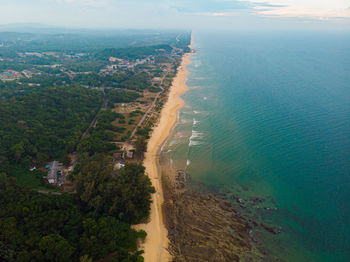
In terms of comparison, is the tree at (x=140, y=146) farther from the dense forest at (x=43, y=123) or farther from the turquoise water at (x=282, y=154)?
the dense forest at (x=43, y=123)

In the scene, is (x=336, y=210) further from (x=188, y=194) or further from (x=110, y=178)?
(x=110, y=178)

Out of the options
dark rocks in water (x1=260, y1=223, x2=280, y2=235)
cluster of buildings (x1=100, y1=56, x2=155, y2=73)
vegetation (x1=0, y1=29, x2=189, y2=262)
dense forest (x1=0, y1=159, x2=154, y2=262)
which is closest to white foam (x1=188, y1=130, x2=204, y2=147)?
vegetation (x1=0, y1=29, x2=189, y2=262)

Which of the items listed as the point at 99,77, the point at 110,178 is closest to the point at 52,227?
the point at 110,178

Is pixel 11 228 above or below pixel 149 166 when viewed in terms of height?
above

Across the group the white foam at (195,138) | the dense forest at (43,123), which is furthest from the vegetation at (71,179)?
the white foam at (195,138)

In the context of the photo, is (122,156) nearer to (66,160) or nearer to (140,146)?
(140,146)

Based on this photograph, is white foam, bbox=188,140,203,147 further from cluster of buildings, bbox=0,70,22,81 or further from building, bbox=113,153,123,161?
cluster of buildings, bbox=0,70,22,81
